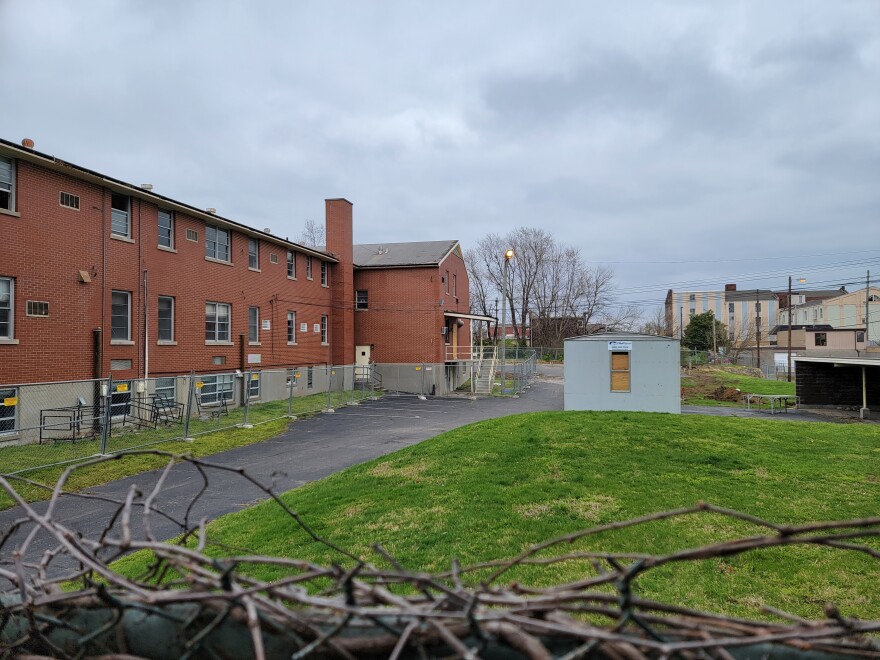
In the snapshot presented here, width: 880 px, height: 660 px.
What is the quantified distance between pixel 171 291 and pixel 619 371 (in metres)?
16.4

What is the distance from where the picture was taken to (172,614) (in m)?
1.11

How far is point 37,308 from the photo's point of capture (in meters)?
16.4

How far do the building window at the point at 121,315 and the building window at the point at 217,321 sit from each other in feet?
14.2

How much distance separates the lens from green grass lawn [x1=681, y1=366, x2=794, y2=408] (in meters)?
31.0

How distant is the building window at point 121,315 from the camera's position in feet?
62.7

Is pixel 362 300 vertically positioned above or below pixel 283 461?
above

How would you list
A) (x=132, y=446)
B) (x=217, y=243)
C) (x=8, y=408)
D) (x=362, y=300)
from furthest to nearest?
(x=362, y=300) < (x=217, y=243) < (x=132, y=446) < (x=8, y=408)

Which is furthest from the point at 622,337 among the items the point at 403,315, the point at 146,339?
the point at 403,315

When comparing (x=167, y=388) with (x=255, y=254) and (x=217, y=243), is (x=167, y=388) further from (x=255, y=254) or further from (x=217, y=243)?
(x=255, y=254)

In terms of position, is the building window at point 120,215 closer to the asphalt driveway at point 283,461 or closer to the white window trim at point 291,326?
the asphalt driveway at point 283,461

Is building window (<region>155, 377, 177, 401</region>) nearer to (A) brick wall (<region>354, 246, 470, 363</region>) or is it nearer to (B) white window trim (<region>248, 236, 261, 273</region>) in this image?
(B) white window trim (<region>248, 236, 261, 273</region>)

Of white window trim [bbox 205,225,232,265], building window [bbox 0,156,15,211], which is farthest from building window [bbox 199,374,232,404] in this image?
building window [bbox 0,156,15,211]

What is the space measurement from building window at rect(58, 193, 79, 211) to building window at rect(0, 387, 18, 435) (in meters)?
6.88

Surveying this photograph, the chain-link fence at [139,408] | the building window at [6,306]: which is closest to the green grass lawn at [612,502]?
the chain-link fence at [139,408]
